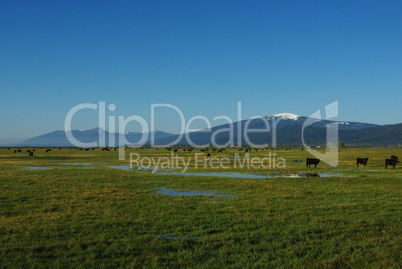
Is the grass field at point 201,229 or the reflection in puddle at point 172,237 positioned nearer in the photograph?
the grass field at point 201,229

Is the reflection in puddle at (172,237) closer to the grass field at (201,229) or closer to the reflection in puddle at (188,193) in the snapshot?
the grass field at (201,229)

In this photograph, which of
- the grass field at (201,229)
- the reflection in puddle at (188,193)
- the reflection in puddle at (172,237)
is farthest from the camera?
the reflection in puddle at (188,193)

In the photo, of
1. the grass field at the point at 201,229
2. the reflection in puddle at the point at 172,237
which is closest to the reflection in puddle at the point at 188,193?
the grass field at the point at 201,229

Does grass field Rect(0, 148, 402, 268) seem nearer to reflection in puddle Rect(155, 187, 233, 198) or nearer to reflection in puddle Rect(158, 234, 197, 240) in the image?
reflection in puddle Rect(158, 234, 197, 240)

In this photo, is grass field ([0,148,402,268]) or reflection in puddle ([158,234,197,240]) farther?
reflection in puddle ([158,234,197,240])

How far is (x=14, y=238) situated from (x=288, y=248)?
895cm

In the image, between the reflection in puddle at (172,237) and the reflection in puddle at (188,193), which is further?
the reflection in puddle at (188,193)

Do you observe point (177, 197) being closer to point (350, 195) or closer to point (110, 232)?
point (110, 232)

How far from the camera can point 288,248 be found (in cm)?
914

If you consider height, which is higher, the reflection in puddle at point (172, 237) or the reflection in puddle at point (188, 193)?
the reflection in puddle at point (172, 237)

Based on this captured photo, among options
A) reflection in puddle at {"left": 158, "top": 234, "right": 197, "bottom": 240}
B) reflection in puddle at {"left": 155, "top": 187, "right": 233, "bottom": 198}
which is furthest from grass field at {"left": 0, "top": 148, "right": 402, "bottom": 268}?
reflection in puddle at {"left": 155, "top": 187, "right": 233, "bottom": 198}

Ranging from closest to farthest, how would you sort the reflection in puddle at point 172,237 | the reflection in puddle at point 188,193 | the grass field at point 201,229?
1. the grass field at point 201,229
2. the reflection in puddle at point 172,237
3. the reflection in puddle at point 188,193

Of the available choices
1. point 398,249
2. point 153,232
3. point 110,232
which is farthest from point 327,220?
point 110,232

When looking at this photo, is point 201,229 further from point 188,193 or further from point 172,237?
point 188,193
